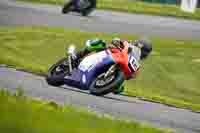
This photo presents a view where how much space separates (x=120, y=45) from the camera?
15.3 m

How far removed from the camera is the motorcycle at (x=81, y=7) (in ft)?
103

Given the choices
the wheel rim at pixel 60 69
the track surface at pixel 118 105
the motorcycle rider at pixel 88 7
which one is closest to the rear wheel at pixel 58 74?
the wheel rim at pixel 60 69

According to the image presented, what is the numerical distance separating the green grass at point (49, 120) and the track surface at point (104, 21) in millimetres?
16639

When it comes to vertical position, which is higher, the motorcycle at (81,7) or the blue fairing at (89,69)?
the blue fairing at (89,69)

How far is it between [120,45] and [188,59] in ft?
28.2

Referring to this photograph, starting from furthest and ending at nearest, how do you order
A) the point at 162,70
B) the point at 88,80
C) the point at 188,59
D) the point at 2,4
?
the point at 2,4 → the point at 188,59 → the point at 162,70 → the point at 88,80

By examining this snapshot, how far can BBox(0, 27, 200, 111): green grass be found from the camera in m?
18.8

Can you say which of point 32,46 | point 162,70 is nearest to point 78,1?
point 32,46

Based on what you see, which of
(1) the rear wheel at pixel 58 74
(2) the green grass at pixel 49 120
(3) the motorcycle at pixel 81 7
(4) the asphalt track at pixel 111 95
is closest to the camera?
(2) the green grass at pixel 49 120

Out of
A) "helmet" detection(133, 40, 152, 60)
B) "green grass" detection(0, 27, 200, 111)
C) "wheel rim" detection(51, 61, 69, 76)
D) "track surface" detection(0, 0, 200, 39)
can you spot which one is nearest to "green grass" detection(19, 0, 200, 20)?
"track surface" detection(0, 0, 200, 39)

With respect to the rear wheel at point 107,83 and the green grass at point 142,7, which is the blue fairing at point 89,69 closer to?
the rear wheel at point 107,83

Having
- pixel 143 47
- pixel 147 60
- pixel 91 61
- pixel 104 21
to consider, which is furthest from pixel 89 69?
pixel 104 21

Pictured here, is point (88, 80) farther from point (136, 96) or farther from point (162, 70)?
point (162, 70)

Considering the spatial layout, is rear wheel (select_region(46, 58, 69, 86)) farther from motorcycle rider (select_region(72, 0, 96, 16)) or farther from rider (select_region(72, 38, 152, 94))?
motorcycle rider (select_region(72, 0, 96, 16))
